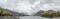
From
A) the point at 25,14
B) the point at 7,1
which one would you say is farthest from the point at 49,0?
the point at 7,1

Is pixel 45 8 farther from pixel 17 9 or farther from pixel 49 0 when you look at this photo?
pixel 17 9

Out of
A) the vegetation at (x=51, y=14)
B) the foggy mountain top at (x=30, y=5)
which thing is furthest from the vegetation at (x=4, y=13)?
the vegetation at (x=51, y=14)

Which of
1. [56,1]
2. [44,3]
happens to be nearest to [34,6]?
[44,3]

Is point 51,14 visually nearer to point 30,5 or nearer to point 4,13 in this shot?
point 30,5

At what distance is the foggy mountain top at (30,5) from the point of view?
2.83 ft

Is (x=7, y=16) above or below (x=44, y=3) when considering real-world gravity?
below

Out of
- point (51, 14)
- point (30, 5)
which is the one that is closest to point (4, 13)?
point (30, 5)

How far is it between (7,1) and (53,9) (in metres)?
0.43

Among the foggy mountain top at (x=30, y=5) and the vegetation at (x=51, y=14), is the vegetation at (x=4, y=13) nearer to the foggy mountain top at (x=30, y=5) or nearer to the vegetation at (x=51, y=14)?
the foggy mountain top at (x=30, y=5)

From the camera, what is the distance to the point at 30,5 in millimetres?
885

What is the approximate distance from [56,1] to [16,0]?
1.26 ft

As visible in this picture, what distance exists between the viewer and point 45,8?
33.9 inches

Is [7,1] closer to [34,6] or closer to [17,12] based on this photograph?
[17,12]

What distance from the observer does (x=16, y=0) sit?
35.2 inches
